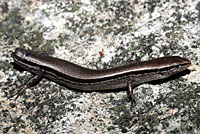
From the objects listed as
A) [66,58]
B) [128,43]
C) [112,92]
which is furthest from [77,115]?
[128,43]

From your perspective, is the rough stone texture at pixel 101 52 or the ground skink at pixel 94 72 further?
the ground skink at pixel 94 72

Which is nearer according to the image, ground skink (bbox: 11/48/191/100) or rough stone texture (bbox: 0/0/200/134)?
rough stone texture (bbox: 0/0/200/134)

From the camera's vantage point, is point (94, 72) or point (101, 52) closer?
point (94, 72)

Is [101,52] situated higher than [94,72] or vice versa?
[101,52]

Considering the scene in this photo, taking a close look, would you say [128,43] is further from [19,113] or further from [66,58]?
[19,113]
